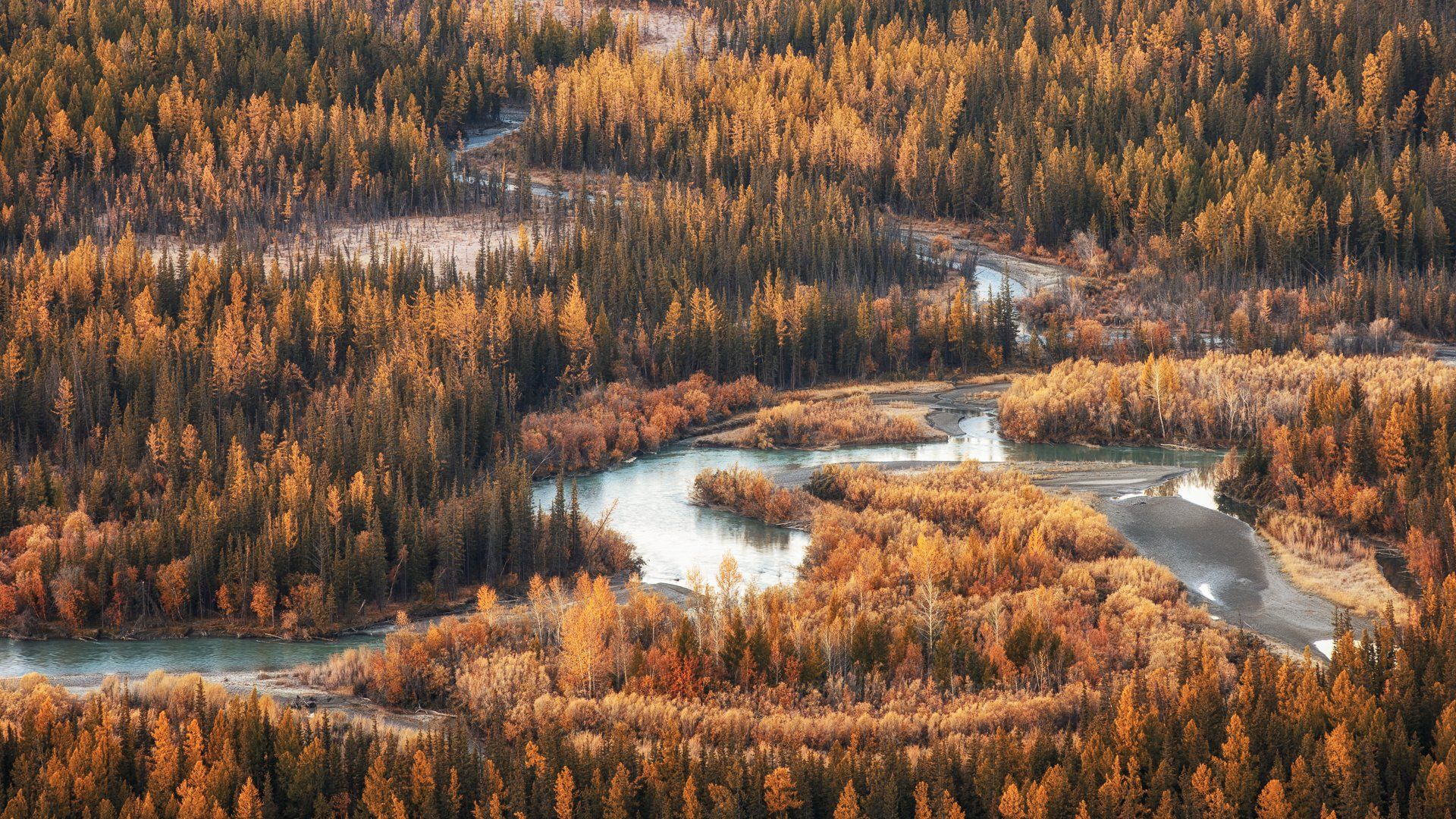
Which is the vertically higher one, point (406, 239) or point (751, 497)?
point (406, 239)

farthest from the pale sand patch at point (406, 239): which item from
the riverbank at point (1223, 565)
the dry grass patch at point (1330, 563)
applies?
the dry grass patch at point (1330, 563)

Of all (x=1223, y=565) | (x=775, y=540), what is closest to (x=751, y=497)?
(x=775, y=540)

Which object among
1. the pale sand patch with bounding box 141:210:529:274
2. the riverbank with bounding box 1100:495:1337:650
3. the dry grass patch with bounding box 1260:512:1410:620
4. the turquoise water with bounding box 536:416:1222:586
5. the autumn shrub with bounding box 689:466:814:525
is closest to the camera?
the riverbank with bounding box 1100:495:1337:650

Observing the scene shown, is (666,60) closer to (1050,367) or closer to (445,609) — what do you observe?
(1050,367)

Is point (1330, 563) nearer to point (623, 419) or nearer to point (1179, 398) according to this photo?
point (1179, 398)

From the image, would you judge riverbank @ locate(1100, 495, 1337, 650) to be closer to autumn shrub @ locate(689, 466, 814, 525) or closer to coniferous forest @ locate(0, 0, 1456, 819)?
coniferous forest @ locate(0, 0, 1456, 819)

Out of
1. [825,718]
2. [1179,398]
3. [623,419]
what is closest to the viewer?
[825,718]

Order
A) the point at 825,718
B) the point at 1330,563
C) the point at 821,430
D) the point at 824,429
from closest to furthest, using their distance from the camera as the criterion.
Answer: the point at 825,718 → the point at 1330,563 → the point at 824,429 → the point at 821,430

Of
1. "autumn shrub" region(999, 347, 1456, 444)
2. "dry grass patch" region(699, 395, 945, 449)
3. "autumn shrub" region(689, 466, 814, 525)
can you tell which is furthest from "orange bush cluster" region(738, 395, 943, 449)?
"autumn shrub" region(689, 466, 814, 525)

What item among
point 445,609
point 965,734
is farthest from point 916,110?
point 965,734
